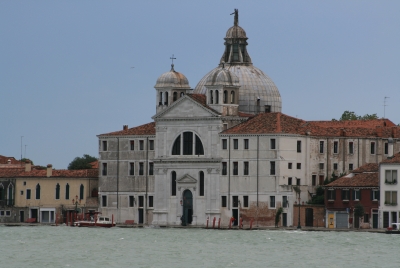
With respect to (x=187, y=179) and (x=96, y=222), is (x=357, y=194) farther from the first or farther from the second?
(x=96, y=222)

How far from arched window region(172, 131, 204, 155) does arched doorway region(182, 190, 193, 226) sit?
2.57 m

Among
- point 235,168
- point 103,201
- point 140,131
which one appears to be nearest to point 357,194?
point 235,168

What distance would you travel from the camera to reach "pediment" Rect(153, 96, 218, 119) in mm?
114688

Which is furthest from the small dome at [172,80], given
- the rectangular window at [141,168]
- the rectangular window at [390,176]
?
the rectangular window at [390,176]

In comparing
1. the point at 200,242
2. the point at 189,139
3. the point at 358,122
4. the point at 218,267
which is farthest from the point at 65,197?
the point at 218,267

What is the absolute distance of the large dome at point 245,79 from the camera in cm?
12006

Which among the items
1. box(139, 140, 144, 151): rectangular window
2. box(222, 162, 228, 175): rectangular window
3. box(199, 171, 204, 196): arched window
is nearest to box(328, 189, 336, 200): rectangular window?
box(222, 162, 228, 175): rectangular window

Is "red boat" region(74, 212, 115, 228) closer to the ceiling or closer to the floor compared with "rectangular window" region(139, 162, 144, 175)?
closer to the floor

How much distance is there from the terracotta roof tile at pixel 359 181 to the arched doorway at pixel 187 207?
10.4 m

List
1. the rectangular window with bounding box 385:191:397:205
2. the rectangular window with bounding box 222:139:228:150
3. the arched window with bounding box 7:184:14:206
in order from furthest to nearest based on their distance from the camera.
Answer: the arched window with bounding box 7:184:14:206 < the rectangular window with bounding box 222:139:228:150 < the rectangular window with bounding box 385:191:397:205

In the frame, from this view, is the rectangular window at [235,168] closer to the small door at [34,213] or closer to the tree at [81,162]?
the small door at [34,213]

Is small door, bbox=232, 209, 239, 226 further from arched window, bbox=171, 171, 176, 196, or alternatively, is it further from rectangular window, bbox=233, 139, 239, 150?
arched window, bbox=171, 171, 176, 196

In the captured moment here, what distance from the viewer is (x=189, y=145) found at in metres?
116

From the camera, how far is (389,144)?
376ft
